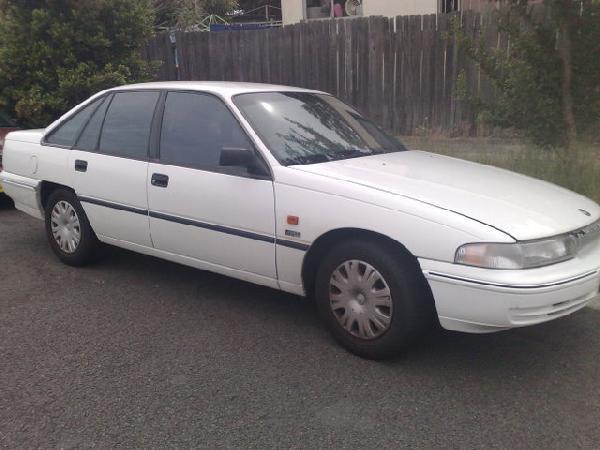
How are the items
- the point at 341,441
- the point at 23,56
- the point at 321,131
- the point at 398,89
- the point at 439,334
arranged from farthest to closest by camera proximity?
the point at 398,89 → the point at 23,56 → the point at 321,131 → the point at 439,334 → the point at 341,441

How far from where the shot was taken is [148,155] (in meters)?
4.83

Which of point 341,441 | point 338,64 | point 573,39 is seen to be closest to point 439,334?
point 341,441

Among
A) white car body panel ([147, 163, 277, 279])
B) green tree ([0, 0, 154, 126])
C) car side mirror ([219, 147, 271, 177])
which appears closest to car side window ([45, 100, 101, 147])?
white car body panel ([147, 163, 277, 279])

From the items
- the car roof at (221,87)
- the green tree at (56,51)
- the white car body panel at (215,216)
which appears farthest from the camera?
the green tree at (56,51)

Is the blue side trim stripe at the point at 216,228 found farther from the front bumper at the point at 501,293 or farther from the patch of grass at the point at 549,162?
the patch of grass at the point at 549,162

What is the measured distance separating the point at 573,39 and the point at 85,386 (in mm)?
5349

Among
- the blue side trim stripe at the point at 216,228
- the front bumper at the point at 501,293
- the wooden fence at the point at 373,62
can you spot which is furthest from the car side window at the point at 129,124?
the wooden fence at the point at 373,62

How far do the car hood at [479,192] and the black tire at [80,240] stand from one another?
88.4 inches

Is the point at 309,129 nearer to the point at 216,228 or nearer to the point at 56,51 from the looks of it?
the point at 216,228

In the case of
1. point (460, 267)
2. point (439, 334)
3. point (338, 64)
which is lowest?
point (439, 334)

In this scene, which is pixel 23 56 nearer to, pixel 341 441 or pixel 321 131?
pixel 321 131

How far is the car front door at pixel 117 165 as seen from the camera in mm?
4859

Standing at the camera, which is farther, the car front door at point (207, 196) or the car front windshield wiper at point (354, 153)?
the car front windshield wiper at point (354, 153)

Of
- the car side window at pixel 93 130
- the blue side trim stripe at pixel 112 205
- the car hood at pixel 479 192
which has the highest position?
the car side window at pixel 93 130
